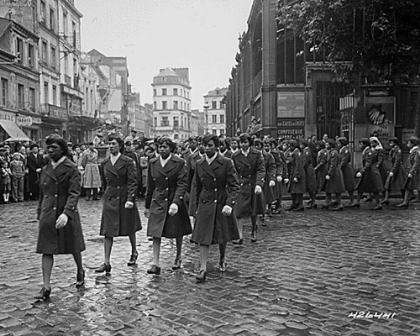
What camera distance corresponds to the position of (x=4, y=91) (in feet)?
108

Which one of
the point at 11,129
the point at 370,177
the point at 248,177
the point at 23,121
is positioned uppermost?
the point at 23,121

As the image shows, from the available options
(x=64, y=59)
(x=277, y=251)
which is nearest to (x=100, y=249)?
(x=277, y=251)

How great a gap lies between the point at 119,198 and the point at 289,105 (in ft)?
58.9

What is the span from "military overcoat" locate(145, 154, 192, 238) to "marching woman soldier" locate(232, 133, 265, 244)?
2067mm

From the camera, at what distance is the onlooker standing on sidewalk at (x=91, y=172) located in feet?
58.2

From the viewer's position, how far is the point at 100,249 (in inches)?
357

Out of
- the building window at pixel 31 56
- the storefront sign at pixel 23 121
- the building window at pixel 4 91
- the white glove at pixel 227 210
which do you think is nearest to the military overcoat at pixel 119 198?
the white glove at pixel 227 210

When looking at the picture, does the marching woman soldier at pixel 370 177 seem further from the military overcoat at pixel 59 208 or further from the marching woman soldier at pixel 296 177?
the military overcoat at pixel 59 208

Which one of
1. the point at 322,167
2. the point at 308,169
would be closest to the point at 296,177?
the point at 308,169

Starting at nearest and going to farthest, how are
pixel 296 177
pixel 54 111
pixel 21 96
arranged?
1. pixel 296 177
2. pixel 21 96
3. pixel 54 111

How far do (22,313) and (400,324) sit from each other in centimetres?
396

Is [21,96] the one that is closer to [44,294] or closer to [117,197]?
[117,197]

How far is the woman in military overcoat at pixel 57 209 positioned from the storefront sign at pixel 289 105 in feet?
61.7

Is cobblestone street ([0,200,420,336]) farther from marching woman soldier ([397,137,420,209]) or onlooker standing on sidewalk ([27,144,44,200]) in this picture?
onlooker standing on sidewalk ([27,144,44,200])
